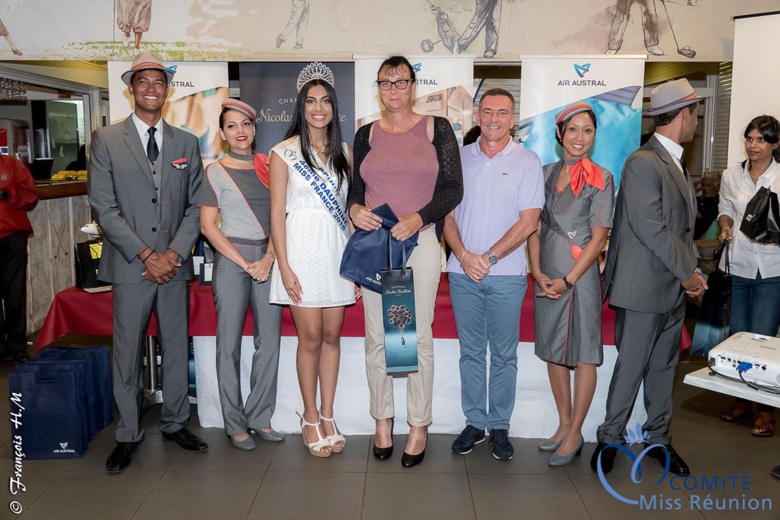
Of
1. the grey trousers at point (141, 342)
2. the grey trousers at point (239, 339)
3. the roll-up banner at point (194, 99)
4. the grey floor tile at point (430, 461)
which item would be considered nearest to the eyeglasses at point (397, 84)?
the grey trousers at point (239, 339)

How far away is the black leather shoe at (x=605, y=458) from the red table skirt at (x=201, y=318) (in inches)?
19.8

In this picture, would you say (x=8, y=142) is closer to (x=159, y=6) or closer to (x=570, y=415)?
(x=159, y=6)

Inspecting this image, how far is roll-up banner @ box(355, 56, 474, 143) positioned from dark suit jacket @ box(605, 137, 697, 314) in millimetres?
2293

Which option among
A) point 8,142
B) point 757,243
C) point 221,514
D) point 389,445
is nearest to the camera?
point 221,514

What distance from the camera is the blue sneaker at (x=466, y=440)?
3232mm

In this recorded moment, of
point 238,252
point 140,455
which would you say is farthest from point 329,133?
point 140,455

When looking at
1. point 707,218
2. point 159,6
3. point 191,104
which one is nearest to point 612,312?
Answer: point 707,218

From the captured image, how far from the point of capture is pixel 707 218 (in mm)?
5883

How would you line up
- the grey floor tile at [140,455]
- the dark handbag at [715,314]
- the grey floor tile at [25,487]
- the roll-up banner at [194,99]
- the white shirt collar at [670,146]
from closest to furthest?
the grey floor tile at [25,487] < the white shirt collar at [670,146] < the grey floor tile at [140,455] < the dark handbag at [715,314] < the roll-up banner at [194,99]

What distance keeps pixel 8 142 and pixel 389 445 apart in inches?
216

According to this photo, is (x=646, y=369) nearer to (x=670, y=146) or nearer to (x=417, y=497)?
(x=670, y=146)

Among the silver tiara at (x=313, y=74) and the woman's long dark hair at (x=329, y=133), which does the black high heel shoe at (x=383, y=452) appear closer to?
the woman's long dark hair at (x=329, y=133)

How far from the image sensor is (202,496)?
287 cm

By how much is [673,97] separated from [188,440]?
8.67ft
